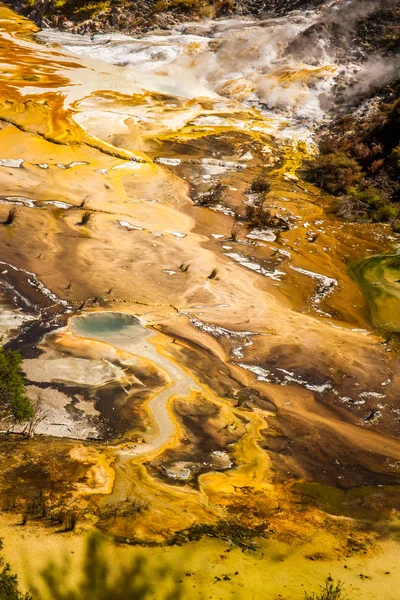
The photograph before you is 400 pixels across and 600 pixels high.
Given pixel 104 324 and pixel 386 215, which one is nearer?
pixel 104 324

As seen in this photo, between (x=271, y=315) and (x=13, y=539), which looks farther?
(x=271, y=315)

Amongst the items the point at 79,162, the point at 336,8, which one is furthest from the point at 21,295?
the point at 336,8

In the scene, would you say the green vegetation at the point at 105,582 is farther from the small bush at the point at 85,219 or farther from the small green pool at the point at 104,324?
the small bush at the point at 85,219

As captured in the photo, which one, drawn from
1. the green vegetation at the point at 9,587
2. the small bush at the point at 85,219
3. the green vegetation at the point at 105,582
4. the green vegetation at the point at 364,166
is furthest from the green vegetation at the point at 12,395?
the green vegetation at the point at 364,166

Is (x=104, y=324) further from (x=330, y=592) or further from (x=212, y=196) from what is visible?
(x=212, y=196)

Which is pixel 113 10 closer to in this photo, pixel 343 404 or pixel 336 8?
pixel 336 8

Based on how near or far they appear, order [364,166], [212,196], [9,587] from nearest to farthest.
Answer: [9,587] → [212,196] → [364,166]

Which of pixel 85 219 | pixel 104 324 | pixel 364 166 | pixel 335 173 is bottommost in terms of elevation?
pixel 104 324

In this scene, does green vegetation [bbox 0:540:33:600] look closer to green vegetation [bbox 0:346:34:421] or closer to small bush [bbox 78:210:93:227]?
green vegetation [bbox 0:346:34:421]

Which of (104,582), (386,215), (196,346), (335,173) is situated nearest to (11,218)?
(196,346)
